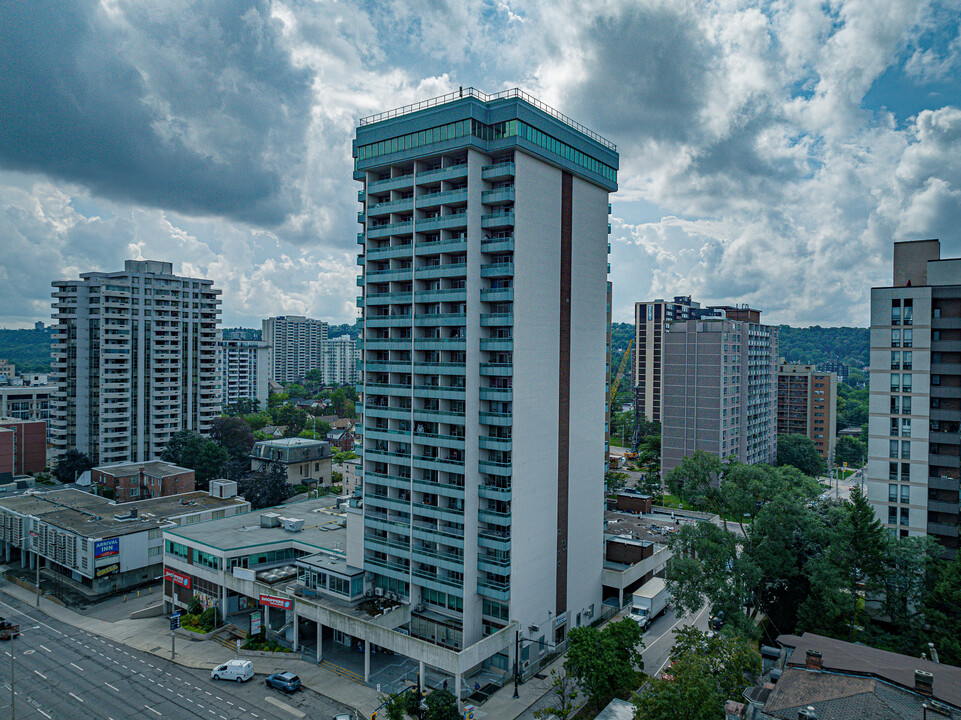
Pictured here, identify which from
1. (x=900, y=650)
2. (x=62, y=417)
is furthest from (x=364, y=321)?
(x=62, y=417)

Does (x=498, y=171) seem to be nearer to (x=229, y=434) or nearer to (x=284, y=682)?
(x=284, y=682)

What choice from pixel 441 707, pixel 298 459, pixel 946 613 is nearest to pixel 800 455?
pixel 946 613

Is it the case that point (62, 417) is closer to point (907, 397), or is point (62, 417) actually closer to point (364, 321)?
point (364, 321)

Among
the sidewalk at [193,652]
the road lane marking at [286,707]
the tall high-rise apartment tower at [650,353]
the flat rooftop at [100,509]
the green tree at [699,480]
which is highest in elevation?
the tall high-rise apartment tower at [650,353]

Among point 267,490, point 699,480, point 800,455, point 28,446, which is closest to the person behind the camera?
point 699,480

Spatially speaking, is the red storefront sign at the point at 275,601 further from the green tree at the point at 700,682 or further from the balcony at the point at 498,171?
the balcony at the point at 498,171

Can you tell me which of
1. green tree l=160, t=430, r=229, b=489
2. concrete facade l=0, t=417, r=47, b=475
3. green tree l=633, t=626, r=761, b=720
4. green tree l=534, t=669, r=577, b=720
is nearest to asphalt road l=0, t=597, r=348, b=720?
green tree l=534, t=669, r=577, b=720

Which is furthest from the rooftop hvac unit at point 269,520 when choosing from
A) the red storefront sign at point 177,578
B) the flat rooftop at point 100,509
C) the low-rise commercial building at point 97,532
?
the flat rooftop at point 100,509
